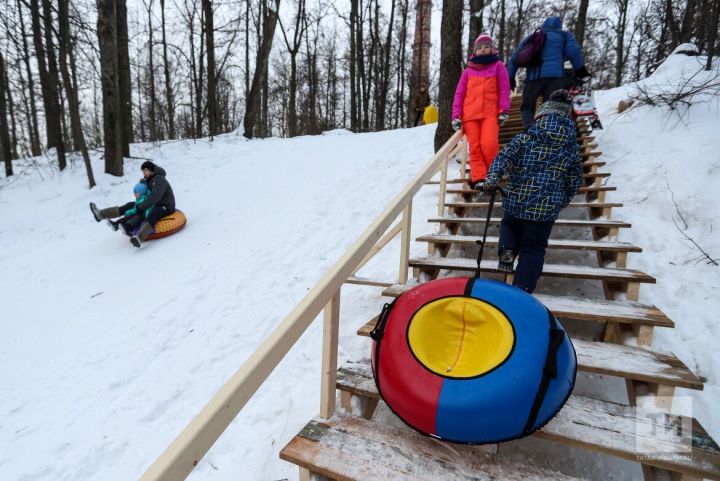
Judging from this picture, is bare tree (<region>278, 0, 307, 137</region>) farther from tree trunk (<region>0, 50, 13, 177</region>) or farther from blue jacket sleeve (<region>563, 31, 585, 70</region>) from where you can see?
blue jacket sleeve (<region>563, 31, 585, 70</region>)

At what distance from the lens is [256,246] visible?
493 centimetres

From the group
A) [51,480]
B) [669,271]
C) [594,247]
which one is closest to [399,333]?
[594,247]

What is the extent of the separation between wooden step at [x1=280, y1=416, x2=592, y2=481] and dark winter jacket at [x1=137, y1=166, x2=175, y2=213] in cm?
501

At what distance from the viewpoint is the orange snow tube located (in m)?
5.64

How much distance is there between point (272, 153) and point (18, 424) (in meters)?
7.38

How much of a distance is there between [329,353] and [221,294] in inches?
100

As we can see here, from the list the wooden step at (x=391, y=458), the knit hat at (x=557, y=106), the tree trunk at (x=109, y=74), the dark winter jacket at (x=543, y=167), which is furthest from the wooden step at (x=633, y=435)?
the tree trunk at (x=109, y=74)

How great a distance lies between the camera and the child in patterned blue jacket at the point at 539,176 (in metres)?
2.52

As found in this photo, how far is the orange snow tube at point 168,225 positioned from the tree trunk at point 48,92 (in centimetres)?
575

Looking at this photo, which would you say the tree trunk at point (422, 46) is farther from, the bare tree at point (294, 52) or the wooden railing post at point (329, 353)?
the wooden railing post at point (329, 353)

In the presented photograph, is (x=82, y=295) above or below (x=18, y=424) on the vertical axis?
above

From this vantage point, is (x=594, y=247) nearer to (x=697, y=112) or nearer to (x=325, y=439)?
(x=325, y=439)

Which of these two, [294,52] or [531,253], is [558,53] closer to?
[531,253]

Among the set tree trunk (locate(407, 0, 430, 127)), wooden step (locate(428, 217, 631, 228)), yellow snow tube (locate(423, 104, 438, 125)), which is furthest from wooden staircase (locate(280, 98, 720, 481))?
tree trunk (locate(407, 0, 430, 127))
